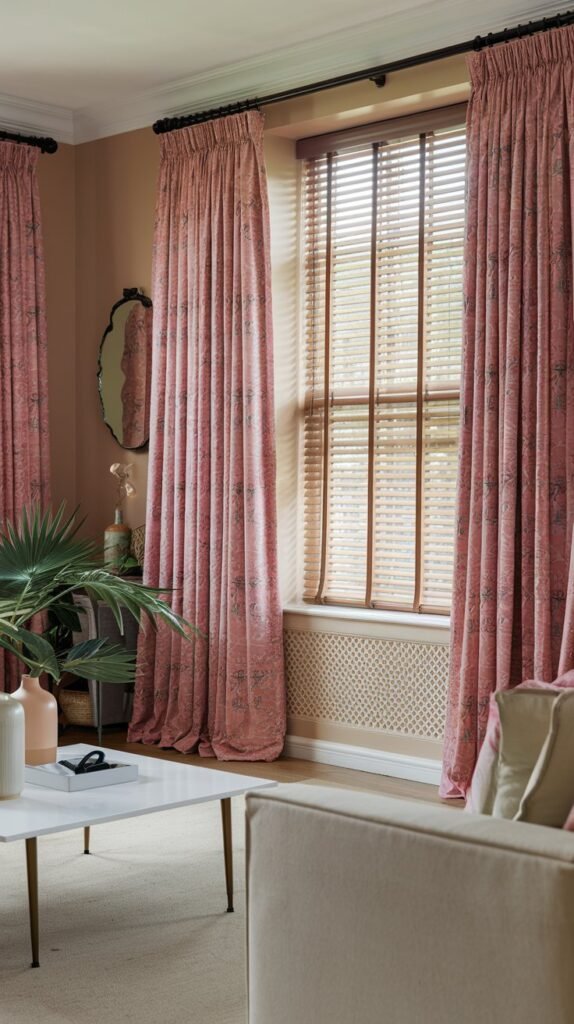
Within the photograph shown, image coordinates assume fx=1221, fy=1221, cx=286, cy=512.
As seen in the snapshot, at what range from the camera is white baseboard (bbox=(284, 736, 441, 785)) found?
5.13 metres

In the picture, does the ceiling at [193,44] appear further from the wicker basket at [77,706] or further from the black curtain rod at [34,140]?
the wicker basket at [77,706]

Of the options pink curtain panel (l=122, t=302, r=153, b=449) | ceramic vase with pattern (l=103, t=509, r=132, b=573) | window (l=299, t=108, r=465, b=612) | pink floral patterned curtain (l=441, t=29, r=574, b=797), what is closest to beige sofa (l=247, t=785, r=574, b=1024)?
pink floral patterned curtain (l=441, t=29, r=574, b=797)

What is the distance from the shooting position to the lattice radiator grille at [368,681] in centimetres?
514

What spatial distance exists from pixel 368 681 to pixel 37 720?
7.05 ft

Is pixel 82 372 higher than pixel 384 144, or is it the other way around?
pixel 384 144

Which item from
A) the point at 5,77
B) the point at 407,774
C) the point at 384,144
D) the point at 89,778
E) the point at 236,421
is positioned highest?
the point at 5,77

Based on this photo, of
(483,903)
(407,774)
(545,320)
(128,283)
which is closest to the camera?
(483,903)

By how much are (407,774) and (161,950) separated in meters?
2.18

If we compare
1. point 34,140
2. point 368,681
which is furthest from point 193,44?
point 368,681

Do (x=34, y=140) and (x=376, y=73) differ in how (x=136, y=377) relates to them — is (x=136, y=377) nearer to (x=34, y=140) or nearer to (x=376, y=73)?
(x=34, y=140)

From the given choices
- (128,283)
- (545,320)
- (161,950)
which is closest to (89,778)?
(161,950)

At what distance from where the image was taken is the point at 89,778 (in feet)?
11.1

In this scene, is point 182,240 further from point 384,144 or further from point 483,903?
point 483,903

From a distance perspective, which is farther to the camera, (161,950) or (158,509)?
(158,509)
